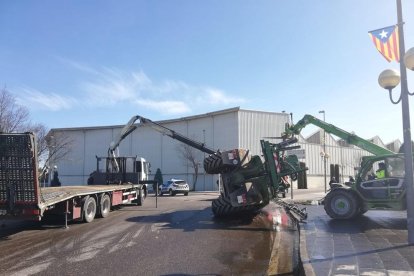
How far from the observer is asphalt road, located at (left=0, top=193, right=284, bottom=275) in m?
7.76

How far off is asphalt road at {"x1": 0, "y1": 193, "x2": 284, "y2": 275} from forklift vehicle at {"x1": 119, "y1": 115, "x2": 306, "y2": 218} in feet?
2.19

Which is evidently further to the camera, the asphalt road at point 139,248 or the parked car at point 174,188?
the parked car at point 174,188

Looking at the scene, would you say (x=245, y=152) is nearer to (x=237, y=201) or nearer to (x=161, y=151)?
(x=237, y=201)

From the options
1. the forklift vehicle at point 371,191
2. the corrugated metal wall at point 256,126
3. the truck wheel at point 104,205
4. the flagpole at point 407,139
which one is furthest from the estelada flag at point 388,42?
the corrugated metal wall at point 256,126

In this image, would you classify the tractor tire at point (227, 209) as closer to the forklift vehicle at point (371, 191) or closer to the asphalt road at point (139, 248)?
the asphalt road at point (139, 248)

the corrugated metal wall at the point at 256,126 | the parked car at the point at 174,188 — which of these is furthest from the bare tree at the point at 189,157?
the parked car at the point at 174,188

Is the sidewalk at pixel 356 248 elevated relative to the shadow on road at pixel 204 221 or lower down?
elevated

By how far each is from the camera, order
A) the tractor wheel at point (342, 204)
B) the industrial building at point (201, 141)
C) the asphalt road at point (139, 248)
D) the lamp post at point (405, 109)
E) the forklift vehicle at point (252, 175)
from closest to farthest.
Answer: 1. the asphalt road at point (139, 248)
2. the lamp post at point (405, 109)
3. the tractor wheel at point (342, 204)
4. the forklift vehicle at point (252, 175)
5. the industrial building at point (201, 141)

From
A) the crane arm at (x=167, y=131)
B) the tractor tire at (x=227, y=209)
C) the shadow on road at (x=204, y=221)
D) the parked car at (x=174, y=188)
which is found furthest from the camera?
the parked car at (x=174, y=188)

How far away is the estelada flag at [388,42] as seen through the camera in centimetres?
909

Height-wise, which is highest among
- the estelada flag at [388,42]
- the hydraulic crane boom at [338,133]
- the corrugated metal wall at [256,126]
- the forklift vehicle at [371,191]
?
the corrugated metal wall at [256,126]

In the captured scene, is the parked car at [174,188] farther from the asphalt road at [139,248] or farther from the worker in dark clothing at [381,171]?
the worker in dark clothing at [381,171]

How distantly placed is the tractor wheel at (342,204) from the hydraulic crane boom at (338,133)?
2.27 m

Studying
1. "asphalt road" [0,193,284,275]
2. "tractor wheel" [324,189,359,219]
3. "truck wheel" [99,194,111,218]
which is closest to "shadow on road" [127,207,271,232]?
"asphalt road" [0,193,284,275]
